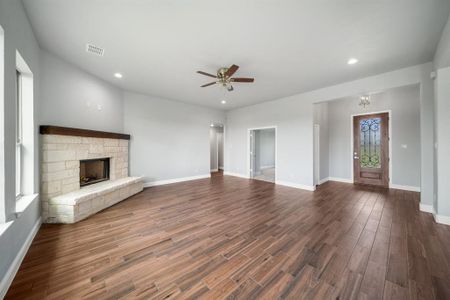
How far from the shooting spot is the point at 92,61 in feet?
10.1

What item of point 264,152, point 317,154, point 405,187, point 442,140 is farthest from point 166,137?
point 405,187

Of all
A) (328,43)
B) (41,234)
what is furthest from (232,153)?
(41,234)

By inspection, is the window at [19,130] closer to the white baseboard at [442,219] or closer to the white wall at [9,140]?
the white wall at [9,140]

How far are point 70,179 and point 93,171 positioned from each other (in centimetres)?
89

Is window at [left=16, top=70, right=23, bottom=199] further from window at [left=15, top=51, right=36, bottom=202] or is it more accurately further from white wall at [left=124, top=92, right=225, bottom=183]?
white wall at [left=124, top=92, right=225, bottom=183]

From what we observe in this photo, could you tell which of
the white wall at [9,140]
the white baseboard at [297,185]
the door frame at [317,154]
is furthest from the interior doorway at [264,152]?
the white wall at [9,140]

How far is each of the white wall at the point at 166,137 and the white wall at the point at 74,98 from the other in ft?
2.18

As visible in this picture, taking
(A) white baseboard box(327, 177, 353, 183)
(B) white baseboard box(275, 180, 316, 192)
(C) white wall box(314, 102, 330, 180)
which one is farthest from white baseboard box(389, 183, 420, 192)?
(B) white baseboard box(275, 180, 316, 192)

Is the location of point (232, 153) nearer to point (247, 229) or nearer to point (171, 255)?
point (247, 229)

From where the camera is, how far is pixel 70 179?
10.1 ft

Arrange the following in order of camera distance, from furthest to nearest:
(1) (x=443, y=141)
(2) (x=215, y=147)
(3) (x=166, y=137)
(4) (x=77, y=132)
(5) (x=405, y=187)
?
1. (2) (x=215, y=147)
2. (3) (x=166, y=137)
3. (5) (x=405, y=187)
4. (4) (x=77, y=132)
5. (1) (x=443, y=141)

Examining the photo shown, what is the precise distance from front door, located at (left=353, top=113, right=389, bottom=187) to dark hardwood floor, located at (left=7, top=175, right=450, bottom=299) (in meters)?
2.06

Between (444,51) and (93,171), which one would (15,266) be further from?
(444,51)

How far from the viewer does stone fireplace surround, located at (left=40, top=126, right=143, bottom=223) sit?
106 inches
